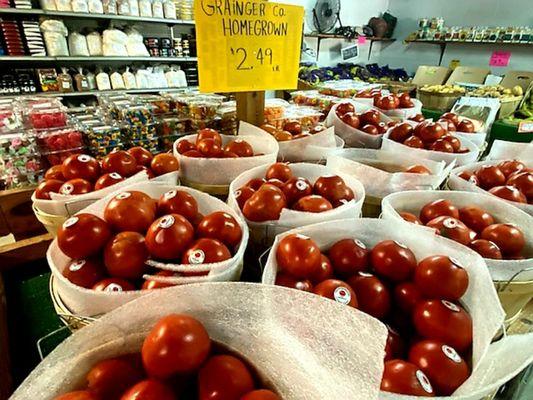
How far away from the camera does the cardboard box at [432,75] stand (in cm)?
464

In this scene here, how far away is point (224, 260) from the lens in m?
0.73

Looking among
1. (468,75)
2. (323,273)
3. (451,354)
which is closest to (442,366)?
(451,354)

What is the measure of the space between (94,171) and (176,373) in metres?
0.78

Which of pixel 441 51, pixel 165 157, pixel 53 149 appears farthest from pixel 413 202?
pixel 441 51

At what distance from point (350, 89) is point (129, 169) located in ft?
7.70

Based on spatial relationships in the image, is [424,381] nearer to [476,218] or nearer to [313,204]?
[313,204]

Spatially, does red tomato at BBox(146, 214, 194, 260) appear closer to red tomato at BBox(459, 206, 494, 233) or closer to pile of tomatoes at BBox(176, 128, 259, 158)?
pile of tomatoes at BBox(176, 128, 259, 158)

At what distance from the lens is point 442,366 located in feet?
1.90

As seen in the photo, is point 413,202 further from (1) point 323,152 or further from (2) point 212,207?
(2) point 212,207

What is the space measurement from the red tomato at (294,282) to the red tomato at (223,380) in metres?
0.23

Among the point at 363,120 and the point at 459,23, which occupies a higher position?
the point at 459,23

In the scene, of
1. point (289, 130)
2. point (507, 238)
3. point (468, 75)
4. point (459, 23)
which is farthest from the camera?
point (459, 23)

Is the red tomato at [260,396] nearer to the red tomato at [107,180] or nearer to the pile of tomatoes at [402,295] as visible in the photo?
the pile of tomatoes at [402,295]

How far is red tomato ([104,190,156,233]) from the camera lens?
2.64 feet
